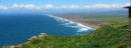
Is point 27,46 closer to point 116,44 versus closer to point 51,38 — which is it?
point 51,38

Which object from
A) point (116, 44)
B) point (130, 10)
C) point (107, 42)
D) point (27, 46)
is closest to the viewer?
point (130, 10)

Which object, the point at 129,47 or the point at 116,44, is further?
the point at 116,44

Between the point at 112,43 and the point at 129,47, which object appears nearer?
the point at 129,47

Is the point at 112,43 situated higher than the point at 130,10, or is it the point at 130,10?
the point at 130,10

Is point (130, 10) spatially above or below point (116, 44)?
above

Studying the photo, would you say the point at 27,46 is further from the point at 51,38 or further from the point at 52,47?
the point at 52,47

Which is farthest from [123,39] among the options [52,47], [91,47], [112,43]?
[52,47]

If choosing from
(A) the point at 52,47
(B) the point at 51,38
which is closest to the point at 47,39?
(B) the point at 51,38

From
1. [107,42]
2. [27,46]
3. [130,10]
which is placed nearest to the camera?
[130,10]

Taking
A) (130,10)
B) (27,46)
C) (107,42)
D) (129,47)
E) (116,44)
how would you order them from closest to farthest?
(130,10) → (129,47) → (116,44) → (107,42) → (27,46)
